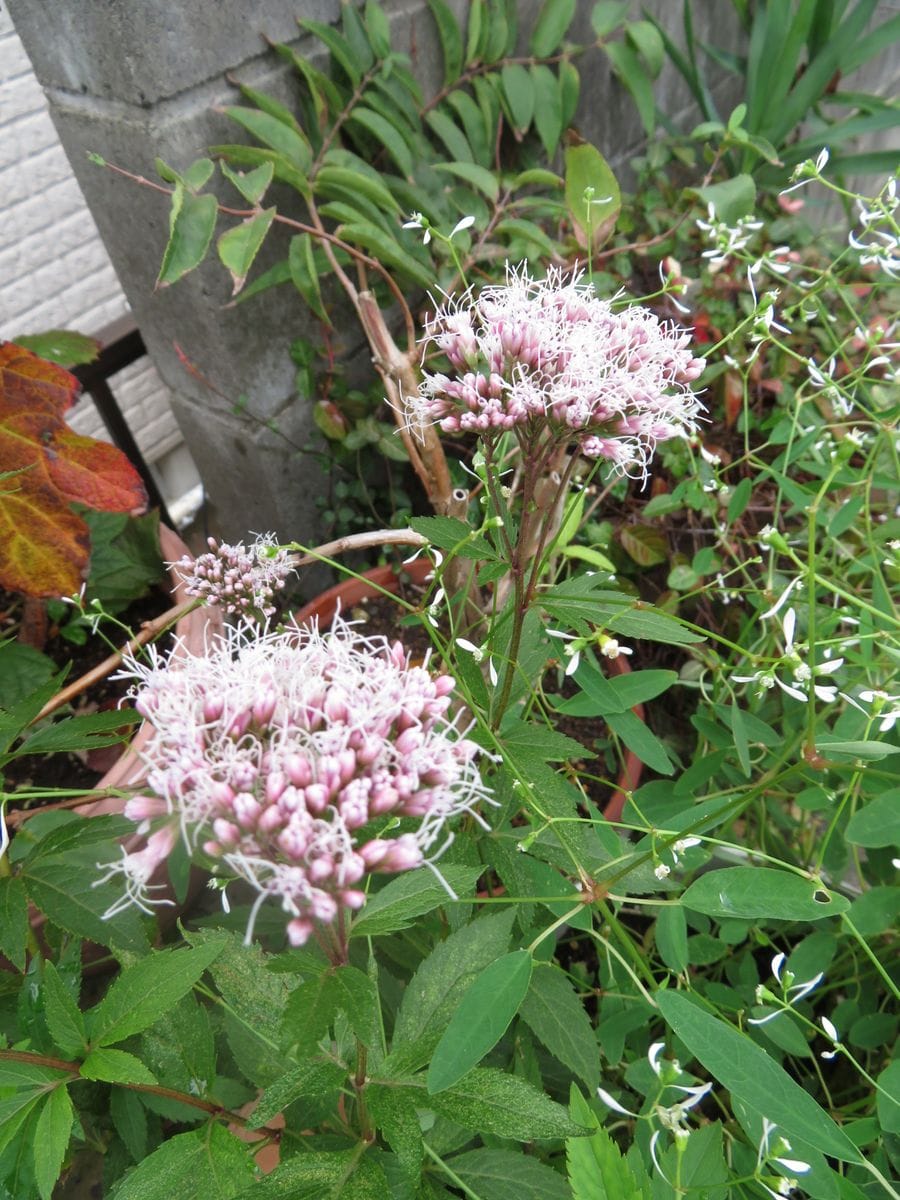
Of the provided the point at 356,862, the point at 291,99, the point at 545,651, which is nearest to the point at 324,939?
the point at 356,862

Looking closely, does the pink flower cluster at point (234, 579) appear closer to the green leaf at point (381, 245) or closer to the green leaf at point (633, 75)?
the green leaf at point (381, 245)

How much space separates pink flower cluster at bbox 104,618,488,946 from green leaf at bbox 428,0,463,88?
1116 mm

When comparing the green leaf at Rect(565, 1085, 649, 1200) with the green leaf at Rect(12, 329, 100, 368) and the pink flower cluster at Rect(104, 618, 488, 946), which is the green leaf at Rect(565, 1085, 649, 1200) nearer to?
the pink flower cluster at Rect(104, 618, 488, 946)

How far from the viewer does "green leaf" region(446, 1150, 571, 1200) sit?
0.56 meters

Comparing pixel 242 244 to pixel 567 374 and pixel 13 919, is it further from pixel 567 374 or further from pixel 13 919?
pixel 13 919

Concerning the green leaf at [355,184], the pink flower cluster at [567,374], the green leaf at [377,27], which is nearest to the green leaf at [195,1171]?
the pink flower cluster at [567,374]

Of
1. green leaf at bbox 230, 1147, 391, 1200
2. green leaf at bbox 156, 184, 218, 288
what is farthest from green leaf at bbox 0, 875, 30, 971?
green leaf at bbox 156, 184, 218, 288

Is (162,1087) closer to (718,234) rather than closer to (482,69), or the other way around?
(718,234)

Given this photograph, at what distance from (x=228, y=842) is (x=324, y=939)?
86 millimetres

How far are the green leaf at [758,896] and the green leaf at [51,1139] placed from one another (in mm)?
365

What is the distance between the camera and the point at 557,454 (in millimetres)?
716

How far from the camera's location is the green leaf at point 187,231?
2.72ft

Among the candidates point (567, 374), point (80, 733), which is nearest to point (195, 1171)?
point (80, 733)

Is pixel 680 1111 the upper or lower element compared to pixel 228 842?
lower
